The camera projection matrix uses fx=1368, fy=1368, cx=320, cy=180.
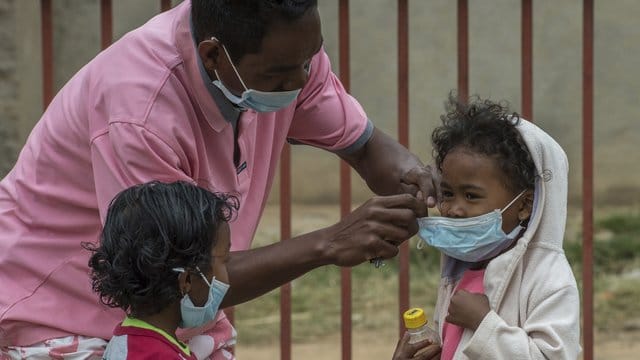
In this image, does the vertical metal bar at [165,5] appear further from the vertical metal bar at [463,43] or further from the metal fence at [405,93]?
the vertical metal bar at [463,43]

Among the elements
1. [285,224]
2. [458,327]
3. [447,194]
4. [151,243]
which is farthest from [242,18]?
[285,224]

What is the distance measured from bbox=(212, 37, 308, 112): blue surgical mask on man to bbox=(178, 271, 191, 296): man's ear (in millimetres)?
497

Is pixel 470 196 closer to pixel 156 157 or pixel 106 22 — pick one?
pixel 156 157

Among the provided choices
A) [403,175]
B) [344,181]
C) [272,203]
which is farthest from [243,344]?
[403,175]

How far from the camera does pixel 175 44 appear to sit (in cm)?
328

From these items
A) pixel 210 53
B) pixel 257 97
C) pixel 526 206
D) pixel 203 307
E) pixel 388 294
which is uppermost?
pixel 210 53

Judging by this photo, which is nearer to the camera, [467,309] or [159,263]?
[159,263]

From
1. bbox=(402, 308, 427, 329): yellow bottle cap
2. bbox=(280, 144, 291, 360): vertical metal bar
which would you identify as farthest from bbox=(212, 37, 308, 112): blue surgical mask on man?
bbox=(280, 144, 291, 360): vertical metal bar

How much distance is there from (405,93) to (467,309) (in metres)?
1.66

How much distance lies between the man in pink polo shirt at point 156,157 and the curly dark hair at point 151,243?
161 millimetres

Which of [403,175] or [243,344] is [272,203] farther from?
[403,175]

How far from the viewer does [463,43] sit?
16.0ft

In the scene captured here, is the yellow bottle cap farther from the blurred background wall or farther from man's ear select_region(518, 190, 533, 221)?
the blurred background wall

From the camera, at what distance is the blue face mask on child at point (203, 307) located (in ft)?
9.86
